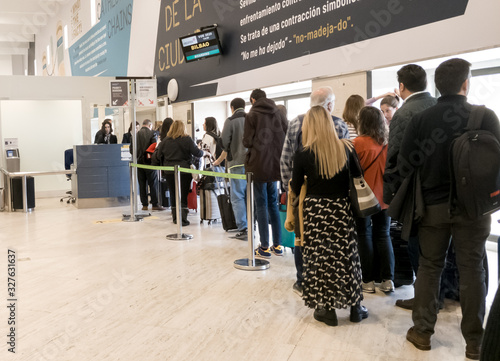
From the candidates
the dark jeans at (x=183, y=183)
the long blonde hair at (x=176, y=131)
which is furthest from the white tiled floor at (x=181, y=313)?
the long blonde hair at (x=176, y=131)

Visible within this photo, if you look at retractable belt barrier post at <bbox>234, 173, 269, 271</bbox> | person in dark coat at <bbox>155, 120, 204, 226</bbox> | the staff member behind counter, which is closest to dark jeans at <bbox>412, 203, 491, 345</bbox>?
retractable belt barrier post at <bbox>234, 173, 269, 271</bbox>

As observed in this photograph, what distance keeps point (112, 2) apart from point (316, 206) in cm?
1138

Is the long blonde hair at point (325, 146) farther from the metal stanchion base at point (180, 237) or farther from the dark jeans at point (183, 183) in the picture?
the dark jeans at point (183, 183)

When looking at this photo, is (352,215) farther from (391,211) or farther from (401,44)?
(401,44)

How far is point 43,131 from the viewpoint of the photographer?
40.7 feet

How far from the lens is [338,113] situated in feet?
19.6

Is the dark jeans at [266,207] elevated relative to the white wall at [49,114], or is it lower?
lower

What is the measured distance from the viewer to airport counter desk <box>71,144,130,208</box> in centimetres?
905

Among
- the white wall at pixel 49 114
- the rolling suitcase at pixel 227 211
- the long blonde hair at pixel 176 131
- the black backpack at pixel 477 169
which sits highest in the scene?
the white wall at pixel 49 114

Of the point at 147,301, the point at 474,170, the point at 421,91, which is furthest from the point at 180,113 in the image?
the point at 474,170

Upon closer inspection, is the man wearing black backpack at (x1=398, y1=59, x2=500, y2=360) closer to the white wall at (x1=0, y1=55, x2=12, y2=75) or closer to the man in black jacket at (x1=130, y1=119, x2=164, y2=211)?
the man in black jacket at (x1=130, y1=119, x2=164, y2=211)

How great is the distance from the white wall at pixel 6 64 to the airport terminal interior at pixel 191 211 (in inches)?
700

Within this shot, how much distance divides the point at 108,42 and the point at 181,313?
11371mm

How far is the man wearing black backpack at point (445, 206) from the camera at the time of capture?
2461mm
